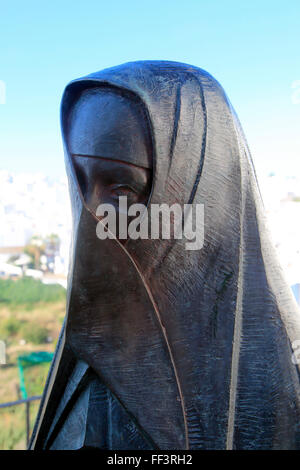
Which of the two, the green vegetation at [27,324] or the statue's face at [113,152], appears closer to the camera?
the statue's face at [113,152]

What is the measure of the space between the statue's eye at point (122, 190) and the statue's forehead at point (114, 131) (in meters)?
0.05

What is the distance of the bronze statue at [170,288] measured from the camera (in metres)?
0.84

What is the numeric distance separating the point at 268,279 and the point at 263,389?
238 millimetres

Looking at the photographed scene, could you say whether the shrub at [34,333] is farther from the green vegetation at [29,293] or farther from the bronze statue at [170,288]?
the bronze statue at [170,288]

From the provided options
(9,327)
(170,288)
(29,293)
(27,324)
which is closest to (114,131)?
(170,288)

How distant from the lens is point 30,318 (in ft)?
28.3

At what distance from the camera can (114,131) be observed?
844 millimetres

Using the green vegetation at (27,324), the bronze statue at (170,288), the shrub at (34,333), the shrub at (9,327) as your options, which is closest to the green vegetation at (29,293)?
the green vegetation at (27,324)

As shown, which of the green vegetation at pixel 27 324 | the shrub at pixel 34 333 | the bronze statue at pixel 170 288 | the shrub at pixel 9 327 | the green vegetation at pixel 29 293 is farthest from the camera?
the green vegetation at pixel 29 293

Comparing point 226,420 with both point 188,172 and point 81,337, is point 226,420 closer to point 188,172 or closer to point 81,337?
point 81,337

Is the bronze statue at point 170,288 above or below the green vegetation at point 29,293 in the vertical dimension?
below

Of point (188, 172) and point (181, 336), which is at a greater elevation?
point (188, 172)

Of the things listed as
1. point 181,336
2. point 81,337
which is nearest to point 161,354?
point 181,336

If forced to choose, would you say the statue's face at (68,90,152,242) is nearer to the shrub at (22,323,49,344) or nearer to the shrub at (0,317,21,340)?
the shrub at (22,323,49,344)
